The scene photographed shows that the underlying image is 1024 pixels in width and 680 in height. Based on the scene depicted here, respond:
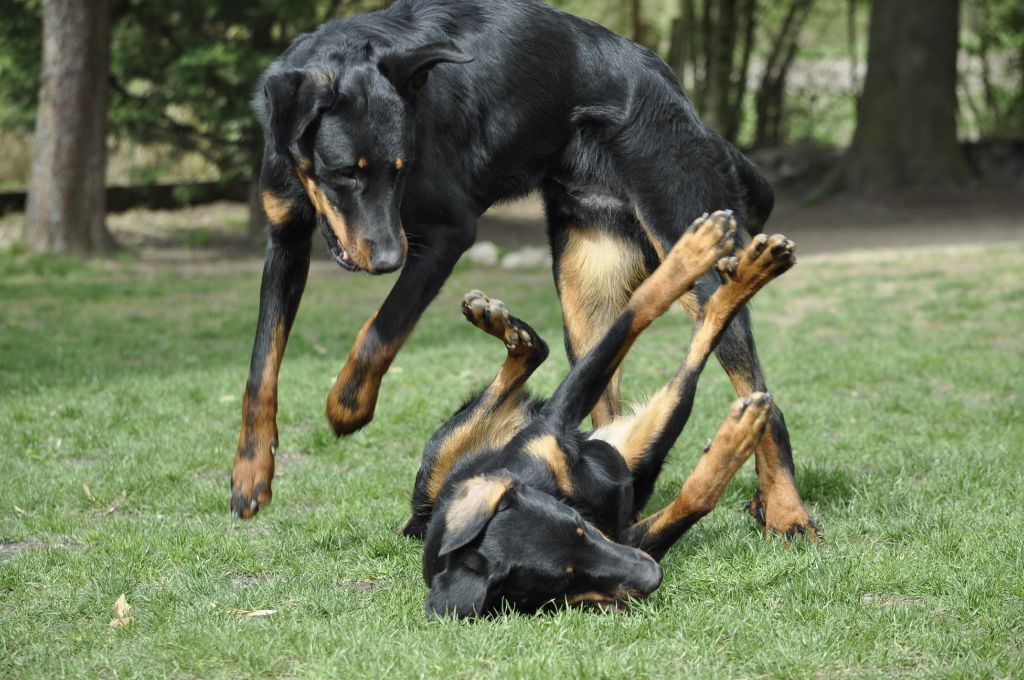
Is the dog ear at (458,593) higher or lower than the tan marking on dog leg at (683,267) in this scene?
lower

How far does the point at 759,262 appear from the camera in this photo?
4.11 meters

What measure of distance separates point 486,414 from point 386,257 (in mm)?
1074

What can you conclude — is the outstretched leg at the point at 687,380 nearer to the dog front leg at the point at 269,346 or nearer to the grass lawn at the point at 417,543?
the grass lawn at the point at 417,543

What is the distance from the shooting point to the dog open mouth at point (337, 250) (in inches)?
151

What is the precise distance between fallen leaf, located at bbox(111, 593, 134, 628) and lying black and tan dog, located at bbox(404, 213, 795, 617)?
3.16ft

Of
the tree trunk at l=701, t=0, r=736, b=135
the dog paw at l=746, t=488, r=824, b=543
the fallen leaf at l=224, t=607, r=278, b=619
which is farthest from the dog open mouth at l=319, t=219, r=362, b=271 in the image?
the tree trunk at l=701, t=0, r=736, b=135

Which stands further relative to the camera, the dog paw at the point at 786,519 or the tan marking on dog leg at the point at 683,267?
the dog paw at the point at 786,519

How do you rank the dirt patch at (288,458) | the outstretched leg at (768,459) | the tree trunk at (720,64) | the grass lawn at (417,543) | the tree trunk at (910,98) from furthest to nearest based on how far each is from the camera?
the tree trunk at (720,64) → the tree trunk at (910,98) → the dirt patch at (288,458) → the outstretched leg at (768,459) → the grass lawn at (417,543)

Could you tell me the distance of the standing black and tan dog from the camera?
151 inches

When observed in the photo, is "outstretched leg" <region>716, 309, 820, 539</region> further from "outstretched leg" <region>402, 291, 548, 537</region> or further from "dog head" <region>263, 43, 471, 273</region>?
"dog head" <region>263, 43, 471, 273</region>

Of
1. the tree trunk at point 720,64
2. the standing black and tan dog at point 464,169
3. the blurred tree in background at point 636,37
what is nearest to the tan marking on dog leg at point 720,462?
the standing black and tan dog at point 464,169

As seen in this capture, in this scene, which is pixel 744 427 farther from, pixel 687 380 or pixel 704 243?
pixel 704 243

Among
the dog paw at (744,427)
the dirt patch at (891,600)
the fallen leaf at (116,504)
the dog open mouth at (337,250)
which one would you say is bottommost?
the fallen leaf at (116,504)

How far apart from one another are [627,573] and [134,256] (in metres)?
12.2
